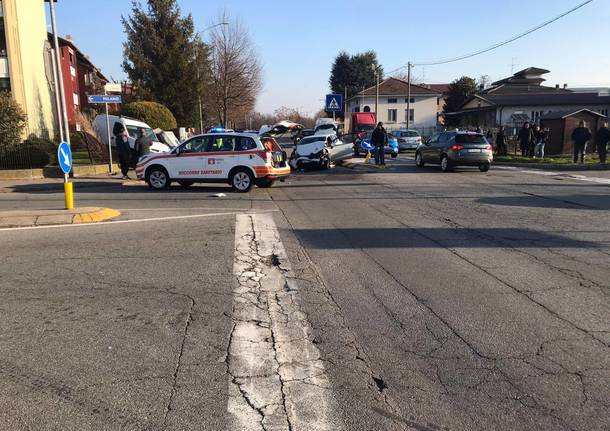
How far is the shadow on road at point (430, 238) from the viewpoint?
7695 millimetres

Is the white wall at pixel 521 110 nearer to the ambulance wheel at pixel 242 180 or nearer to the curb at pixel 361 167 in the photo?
the curb at pixel 361 167

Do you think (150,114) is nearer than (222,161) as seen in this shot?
No

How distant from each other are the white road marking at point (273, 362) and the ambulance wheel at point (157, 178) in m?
9.57

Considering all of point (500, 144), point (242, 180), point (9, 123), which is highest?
point (9, 123)

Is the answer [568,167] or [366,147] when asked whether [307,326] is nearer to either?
[568,167]

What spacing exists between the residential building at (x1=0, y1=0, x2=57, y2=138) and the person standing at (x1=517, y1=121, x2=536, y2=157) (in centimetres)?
2301

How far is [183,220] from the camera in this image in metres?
9.93

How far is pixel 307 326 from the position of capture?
4594mm

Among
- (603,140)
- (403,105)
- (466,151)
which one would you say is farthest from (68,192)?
(403,105)

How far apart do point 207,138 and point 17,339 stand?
10917 millimetres

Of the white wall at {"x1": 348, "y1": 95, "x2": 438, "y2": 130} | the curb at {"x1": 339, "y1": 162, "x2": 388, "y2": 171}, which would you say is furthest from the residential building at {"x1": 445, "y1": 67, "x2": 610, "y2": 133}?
the curb at {"x1": 339, "y1": 162, "x2": 388, "y2": 171}

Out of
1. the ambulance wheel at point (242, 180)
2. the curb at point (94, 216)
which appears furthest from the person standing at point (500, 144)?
the curb at point (94, 216)

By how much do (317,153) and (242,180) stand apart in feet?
24.3

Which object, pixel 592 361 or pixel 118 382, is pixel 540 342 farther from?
pixel 118 382
